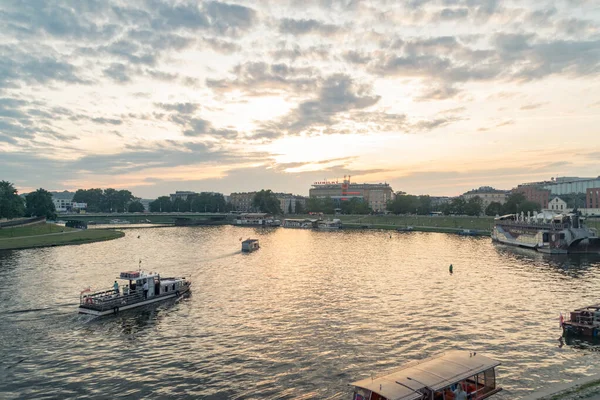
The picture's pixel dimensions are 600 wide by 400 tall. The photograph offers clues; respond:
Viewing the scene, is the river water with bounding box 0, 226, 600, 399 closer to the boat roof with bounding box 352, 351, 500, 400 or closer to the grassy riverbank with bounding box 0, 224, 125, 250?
the boat roof with bounding box 352, 351, 500, 400

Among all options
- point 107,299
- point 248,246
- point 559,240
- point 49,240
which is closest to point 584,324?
point 107,299

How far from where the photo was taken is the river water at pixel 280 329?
30484 millimetres

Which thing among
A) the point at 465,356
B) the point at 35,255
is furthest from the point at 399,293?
the point at 35,255

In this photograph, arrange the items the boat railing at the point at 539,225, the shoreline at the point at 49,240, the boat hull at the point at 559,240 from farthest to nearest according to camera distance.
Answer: the boat railing at the point at 539,225 < the shoreline at the point at 49,240 < the boat hull at the point at 559,240

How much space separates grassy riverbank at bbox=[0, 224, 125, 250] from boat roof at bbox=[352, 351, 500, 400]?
114 meters

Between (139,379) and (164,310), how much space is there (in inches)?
800

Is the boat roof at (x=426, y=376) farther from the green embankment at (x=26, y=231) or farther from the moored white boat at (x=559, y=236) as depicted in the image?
the green embankment at (x=26, y=231)

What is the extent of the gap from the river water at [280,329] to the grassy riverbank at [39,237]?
31.3 meters

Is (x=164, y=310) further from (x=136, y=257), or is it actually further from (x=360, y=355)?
(x=136, y=257)

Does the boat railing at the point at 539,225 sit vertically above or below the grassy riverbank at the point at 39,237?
above

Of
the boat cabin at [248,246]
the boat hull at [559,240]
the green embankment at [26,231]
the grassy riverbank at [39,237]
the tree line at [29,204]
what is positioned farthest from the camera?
the tree line at [29,204]

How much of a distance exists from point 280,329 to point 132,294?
71.4 ft

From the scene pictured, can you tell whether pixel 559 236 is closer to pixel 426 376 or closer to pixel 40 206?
pixel 426 376

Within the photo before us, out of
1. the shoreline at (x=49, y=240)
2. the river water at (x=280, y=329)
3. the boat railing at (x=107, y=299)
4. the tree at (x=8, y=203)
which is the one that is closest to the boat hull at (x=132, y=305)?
the boat railing at (x=107, y=299)
